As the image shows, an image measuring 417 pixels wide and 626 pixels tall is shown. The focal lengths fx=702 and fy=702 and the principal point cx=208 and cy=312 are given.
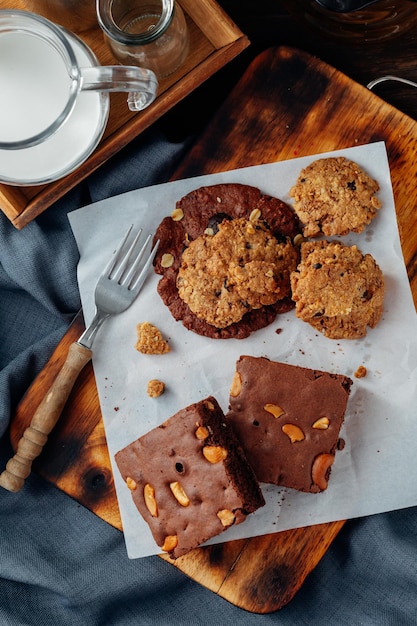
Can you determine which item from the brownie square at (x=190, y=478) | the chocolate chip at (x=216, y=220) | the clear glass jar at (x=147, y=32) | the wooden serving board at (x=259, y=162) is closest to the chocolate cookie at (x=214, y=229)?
the chocolate chip at (x=216, y=220)

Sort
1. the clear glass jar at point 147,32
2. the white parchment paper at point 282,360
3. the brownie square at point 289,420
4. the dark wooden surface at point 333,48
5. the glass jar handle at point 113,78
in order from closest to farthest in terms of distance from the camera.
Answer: the glass jar handle at point 113,78
the clear glass jar at point 147,32
the brownie square at point 289,420
the white parchment paper at point 282,360
the dark wooden surface at point 333,48

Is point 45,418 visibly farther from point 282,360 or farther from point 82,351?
point 282,360

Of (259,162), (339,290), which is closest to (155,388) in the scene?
(339,290)

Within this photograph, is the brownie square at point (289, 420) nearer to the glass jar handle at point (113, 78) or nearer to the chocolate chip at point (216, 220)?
the chocolate chip at point (216, 220)

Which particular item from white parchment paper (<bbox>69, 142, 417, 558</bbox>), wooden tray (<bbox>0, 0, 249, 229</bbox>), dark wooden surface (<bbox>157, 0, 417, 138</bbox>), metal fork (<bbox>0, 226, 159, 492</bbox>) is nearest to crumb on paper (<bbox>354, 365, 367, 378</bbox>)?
white parchment paper (<bbox>69, 142, 417, 558</bbox>)

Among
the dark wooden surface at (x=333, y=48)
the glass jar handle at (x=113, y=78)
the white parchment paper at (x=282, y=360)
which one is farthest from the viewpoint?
the dark wooden surface at (x=333, y=48)

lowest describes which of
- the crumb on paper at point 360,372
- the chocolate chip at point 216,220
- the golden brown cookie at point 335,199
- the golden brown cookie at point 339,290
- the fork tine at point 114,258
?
the crumb on paper at point 360,372

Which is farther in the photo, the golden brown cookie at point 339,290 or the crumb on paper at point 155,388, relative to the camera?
the crumb on paper at point 155,388

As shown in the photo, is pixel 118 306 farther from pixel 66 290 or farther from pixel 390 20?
pixel 390 20
